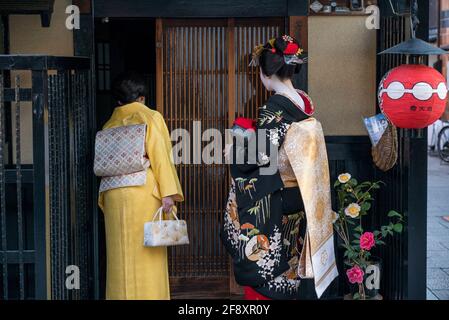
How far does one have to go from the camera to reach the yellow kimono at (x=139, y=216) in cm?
627

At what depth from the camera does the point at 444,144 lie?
63.6 ft

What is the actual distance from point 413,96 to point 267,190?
1.29m

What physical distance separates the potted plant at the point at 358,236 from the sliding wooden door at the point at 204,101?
3.90ft

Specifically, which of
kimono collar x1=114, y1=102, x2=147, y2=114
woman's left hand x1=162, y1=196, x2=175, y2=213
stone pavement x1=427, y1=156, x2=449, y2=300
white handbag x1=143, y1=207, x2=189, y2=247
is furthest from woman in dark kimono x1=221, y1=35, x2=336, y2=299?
stone pavement x1=427, y1=156, x2=449, y2=300

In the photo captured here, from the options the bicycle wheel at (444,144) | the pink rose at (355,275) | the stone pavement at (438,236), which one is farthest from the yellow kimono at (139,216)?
Result: the bicycle wheel at (444,144)

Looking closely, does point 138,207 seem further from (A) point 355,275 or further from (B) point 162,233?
(A) point 355,275

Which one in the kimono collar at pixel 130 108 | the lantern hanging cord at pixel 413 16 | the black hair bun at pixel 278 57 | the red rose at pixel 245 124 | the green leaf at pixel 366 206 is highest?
the lantern hanging cord at pixel 413 16

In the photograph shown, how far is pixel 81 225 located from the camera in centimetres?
620

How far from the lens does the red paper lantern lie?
5.44 m

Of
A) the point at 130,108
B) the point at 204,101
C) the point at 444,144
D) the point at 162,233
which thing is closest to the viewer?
the point at 162,233

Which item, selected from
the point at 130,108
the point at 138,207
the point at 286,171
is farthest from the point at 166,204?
the point at 286,171

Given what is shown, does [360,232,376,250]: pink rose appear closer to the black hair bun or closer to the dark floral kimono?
the dark floral kimono

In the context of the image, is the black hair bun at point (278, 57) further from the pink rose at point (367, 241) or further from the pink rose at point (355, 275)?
the pink rose at point (355, 275)
